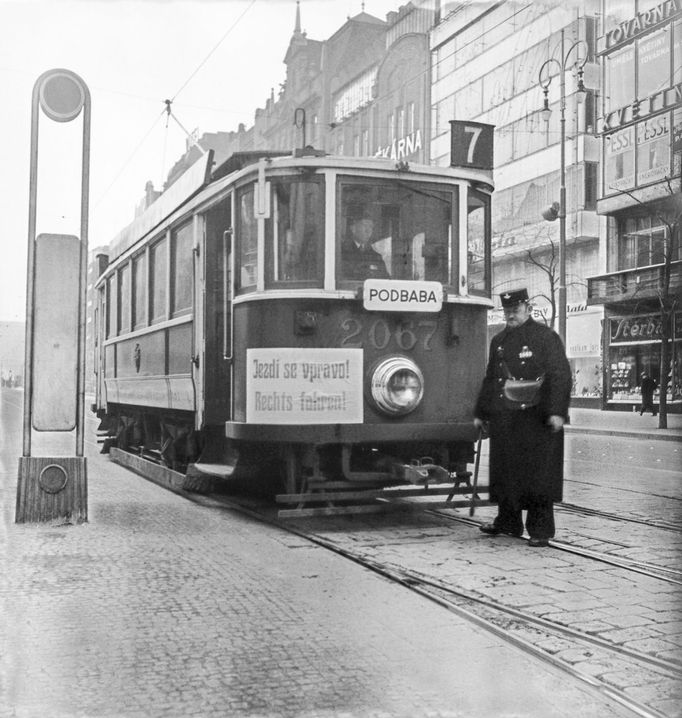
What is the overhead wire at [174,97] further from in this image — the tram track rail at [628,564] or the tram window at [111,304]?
the tram window at [111,304]

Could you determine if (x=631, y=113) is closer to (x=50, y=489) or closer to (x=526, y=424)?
(x=526, y=424)

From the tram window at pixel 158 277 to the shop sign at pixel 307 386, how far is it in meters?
3.03

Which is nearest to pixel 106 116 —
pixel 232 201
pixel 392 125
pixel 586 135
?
pixel 232 201

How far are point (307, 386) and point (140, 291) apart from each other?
4637 mm

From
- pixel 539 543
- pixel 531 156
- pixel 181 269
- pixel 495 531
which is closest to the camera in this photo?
pixel 539 543

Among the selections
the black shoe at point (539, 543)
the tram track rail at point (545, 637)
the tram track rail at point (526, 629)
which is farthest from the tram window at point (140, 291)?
the black shoe at point (539, 543)

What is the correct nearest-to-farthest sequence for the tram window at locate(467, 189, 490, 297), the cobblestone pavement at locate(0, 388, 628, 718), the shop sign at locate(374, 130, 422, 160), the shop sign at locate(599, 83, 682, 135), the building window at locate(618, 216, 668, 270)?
the cobblestone pavement at locate(0, 388, 628, 718), the tram window at locate(467, 189, 490, 297), the shop sign at locate(599, 83, 682, 135), the building window at locate(618, 216, 668, 270), the shop sign at locate(374, 130, 422, 160)

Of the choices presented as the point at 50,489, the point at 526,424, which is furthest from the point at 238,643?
the point at 50,489

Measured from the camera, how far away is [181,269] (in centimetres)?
934

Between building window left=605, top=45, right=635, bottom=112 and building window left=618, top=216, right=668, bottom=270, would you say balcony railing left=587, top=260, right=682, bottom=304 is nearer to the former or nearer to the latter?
building window left=618, top=216, right=668, bottom=270

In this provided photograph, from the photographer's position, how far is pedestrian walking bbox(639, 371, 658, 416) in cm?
2859

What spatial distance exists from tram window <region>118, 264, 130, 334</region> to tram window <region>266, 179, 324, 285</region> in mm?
4964

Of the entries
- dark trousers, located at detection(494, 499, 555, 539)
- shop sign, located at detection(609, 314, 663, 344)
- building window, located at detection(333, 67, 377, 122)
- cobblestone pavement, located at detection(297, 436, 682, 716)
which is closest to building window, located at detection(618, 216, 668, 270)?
shop sign, located at detection(609, 314, 663, 344)

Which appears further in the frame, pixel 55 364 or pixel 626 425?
pixel 626 425
